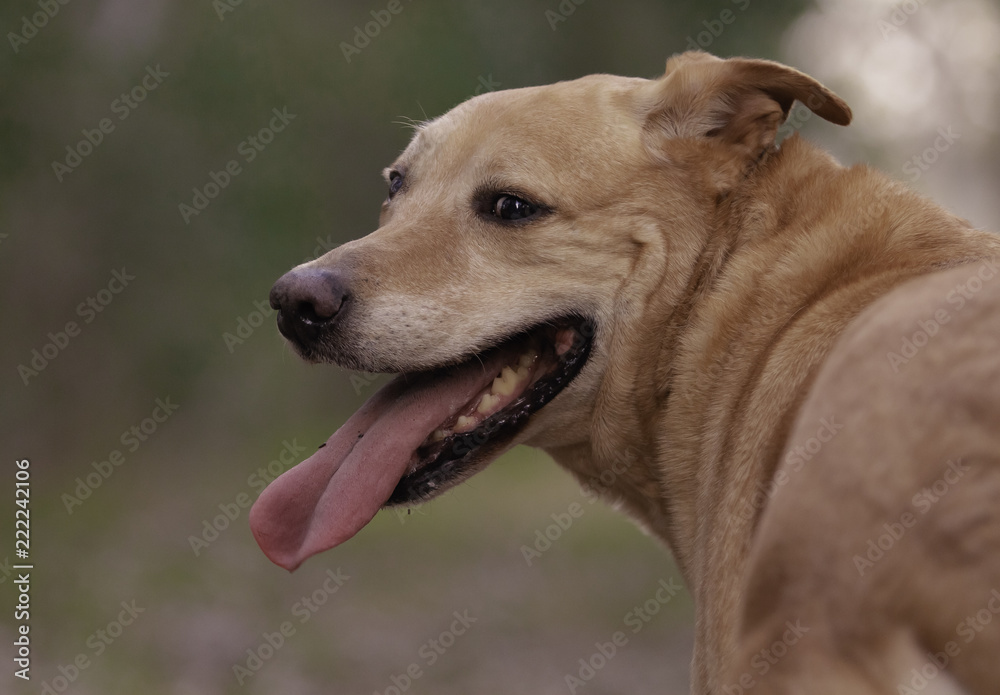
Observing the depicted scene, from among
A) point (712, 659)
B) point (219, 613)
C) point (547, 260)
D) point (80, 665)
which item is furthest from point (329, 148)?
point (712, 659)

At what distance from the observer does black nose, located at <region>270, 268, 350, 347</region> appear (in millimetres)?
2531

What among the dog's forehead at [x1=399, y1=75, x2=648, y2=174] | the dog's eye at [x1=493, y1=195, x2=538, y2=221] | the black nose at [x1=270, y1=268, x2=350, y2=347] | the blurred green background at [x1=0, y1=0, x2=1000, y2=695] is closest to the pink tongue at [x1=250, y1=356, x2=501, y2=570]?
the black nose at [x1=270, y1=268, x2=350, y2=347]

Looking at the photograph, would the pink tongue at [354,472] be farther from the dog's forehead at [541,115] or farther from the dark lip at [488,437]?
the dog's forehead at [541,115]

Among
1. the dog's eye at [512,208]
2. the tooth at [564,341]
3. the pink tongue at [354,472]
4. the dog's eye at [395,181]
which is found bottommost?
the pink tongue at [354,472]

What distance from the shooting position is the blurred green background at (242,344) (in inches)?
230

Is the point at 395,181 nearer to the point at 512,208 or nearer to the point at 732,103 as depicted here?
the point at 512,208

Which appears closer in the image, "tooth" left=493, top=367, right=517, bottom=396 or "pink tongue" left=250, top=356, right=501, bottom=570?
"pink tongue" left=250, top=356, right=501, bottom=570

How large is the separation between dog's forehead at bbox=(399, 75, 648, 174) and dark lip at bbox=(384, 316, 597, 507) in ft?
1.90

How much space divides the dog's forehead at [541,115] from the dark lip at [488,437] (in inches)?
22.8

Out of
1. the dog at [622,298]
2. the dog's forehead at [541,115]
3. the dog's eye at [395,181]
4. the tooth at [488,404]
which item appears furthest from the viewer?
the dog's eye at [395,181]

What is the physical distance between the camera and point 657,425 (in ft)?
8.50

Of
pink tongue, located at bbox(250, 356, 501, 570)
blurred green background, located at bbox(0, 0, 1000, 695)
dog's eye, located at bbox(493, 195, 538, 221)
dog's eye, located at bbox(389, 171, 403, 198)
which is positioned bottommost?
blurred green background, located at bbox(0, 0, 1000, 695)

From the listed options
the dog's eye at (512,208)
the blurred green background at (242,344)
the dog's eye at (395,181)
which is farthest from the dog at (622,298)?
the blurred green background at (242,344)

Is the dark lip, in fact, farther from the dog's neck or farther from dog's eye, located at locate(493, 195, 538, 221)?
dog's eye, located at locate(493, 195, 538, 221)
